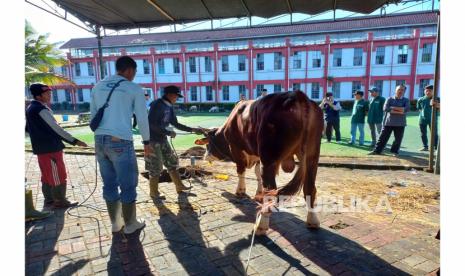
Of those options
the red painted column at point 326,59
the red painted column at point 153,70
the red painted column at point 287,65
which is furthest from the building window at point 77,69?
the red painted column at point 326,59

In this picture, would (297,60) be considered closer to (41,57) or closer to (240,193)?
(41,57)

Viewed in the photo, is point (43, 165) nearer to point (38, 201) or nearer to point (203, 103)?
point (38, 201)

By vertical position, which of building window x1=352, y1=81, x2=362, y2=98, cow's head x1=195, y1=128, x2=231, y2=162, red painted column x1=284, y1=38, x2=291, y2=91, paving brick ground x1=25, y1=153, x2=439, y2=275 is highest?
red painted column x1=284, y1=38, x2=291, y2=91

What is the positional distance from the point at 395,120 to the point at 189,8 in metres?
6.66

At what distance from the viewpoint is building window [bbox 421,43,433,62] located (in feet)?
107

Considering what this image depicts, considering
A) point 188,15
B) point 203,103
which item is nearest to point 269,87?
point 203,103

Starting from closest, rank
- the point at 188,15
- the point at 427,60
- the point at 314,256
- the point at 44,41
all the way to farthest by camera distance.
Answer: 1. the point at 314,256
2. the point at 188,15
3. the point at 44,41
4. the point at 427,60

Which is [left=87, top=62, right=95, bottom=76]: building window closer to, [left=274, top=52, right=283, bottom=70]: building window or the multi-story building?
the multi-story building

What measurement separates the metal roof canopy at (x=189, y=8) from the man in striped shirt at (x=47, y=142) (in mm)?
2066

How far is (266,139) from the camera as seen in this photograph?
393 cm

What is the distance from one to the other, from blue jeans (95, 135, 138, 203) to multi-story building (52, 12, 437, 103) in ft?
99.7

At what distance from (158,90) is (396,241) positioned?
4121 centimetres

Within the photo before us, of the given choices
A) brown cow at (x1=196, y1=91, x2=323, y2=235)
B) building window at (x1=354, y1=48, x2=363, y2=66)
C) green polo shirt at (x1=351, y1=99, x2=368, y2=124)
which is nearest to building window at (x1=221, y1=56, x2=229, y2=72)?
building window at (x1=354, y1=48, x2=363, y2=66)

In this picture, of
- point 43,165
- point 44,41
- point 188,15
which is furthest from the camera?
point 44,41
